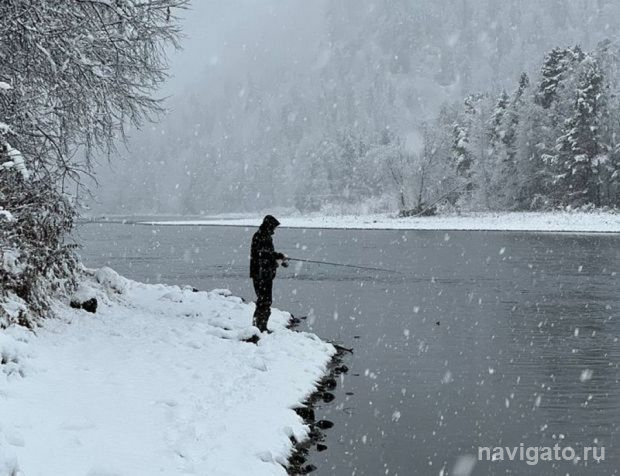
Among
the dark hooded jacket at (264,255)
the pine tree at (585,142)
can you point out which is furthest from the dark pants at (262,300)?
the pine tree at (585,142)

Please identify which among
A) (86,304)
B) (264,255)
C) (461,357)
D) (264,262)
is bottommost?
(461,357)

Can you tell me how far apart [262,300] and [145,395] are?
15.7ft

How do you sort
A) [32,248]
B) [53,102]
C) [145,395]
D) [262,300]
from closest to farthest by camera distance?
[145,395] → [32,248] → [53,102] → [262,300]

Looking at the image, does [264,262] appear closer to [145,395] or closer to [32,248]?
[32,248]

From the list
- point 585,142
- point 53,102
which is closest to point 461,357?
point 53,102

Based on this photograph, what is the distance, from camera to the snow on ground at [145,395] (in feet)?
18.9

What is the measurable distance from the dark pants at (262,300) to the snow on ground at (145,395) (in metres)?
0.45

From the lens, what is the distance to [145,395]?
7477 mm

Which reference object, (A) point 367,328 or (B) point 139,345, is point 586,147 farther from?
(B) point 139,345

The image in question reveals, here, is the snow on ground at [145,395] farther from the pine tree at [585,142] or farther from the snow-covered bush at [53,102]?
the pine tree at [585,142]

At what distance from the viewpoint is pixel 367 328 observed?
50.9ft

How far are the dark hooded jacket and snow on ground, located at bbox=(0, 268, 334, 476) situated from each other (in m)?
1.06

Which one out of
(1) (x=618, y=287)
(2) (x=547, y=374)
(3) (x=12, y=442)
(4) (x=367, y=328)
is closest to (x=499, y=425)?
(2) (x=547, y=374)

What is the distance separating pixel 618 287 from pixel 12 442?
20115 millimetres
